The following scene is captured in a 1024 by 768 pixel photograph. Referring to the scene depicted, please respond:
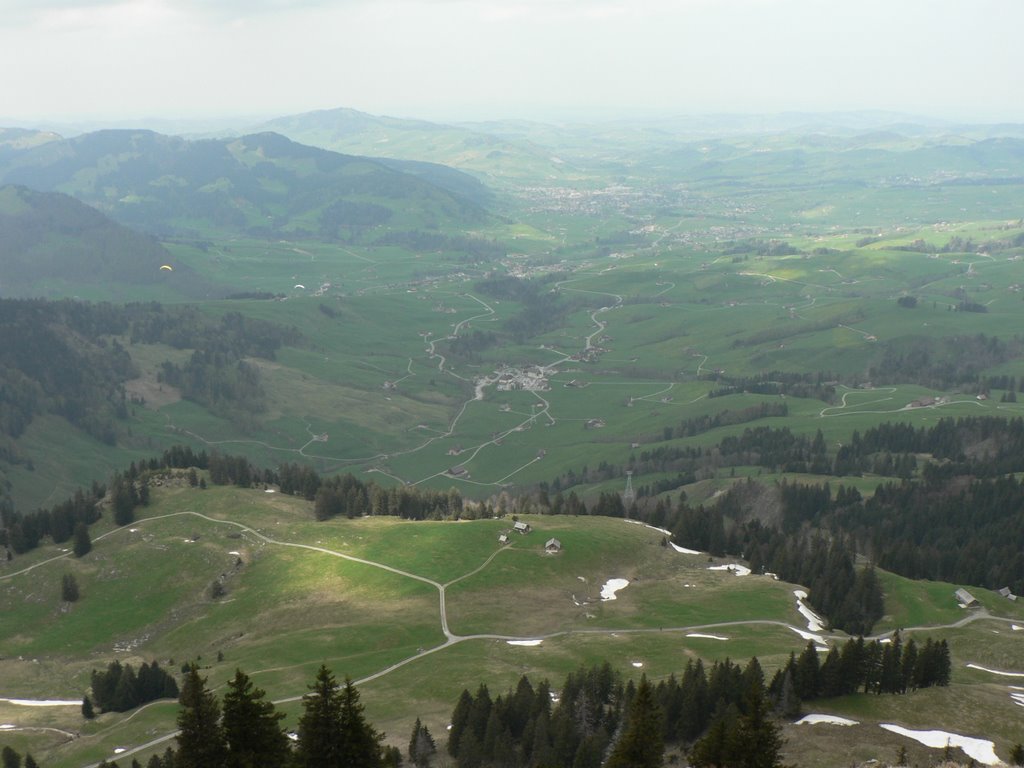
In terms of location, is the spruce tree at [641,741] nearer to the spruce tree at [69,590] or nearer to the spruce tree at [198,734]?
the spruce tree at [198,734]

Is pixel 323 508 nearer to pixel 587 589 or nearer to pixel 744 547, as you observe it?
pixel 587 589

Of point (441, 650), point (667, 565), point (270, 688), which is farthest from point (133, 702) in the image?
→ point (667, 565)

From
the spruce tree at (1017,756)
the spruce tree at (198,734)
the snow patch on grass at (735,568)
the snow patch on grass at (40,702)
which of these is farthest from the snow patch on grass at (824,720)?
the snow patch on grass at (40,702)

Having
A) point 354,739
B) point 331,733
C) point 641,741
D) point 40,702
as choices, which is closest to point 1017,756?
point 641,741

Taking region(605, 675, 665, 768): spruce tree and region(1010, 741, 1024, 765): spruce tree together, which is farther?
region(1010, 741, 1024, 765): spruce tree

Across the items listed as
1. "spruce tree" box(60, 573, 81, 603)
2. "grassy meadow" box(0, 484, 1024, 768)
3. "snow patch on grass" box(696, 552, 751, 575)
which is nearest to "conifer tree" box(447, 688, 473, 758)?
"grassy meadow" box(0, 484, 1024, 768)

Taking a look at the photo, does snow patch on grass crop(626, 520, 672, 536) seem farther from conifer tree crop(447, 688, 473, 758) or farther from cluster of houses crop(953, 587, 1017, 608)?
conifer tree crop(447, 688, 473, 758)
